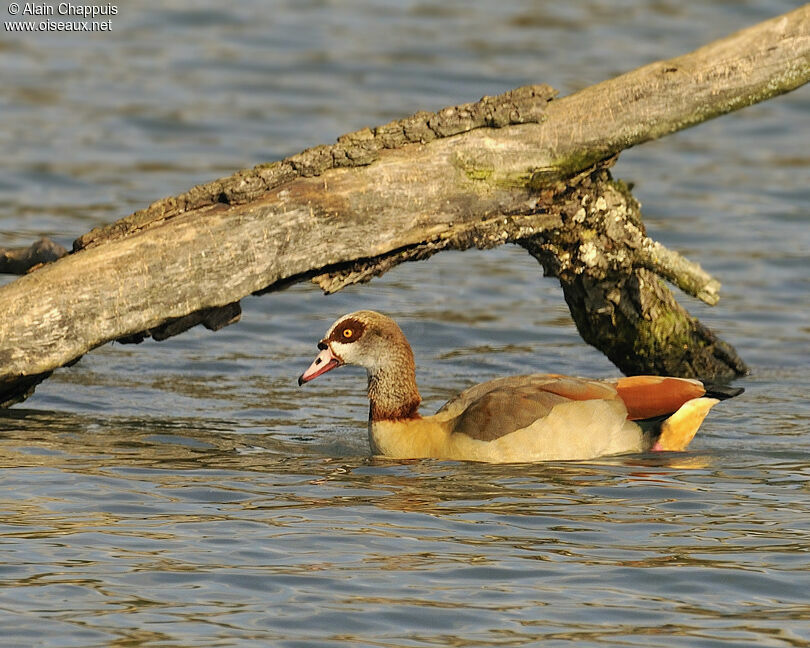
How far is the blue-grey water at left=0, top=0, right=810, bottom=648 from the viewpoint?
648cm

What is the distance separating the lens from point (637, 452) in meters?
9.63

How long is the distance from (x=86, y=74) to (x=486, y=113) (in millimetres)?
13117

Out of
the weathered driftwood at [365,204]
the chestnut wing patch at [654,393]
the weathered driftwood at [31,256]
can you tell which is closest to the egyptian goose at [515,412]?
the chestnut wing patch at [654,393]

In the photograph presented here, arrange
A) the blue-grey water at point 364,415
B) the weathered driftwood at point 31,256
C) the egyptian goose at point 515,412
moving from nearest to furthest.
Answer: the blue-grey water at point 364,415 < the egyptian goose at point 515,412 < the weathered driftwood at point 31,256

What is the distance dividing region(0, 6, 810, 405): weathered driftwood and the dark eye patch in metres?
0.68

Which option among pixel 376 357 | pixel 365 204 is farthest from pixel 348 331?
pixel 365 204

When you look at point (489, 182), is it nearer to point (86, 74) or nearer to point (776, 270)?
point (776, 270)

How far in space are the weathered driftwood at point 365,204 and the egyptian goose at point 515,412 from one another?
2.64 feet

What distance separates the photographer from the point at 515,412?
9.30 metres

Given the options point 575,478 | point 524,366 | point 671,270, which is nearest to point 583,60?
point 524,366

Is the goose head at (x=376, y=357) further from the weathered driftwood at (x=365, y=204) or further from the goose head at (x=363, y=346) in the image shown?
the weathered driftwood at (x=365, y=204)

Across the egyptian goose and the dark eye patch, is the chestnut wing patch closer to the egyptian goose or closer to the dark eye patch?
the egyptian goose

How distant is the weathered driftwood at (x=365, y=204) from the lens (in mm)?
8711

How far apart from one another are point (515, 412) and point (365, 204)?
1509 mm
